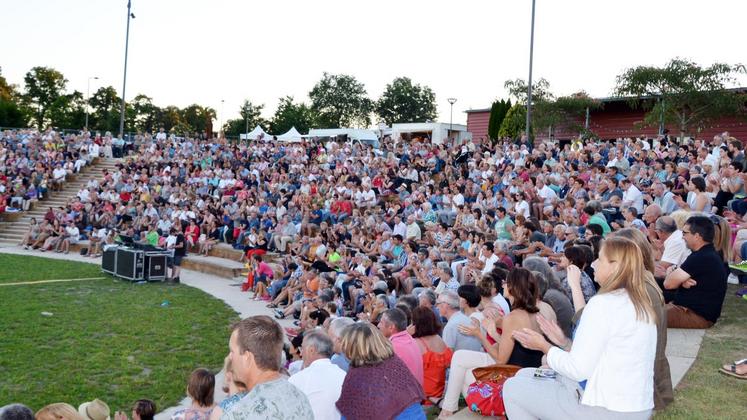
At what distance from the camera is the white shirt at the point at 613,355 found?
2889 millimetres

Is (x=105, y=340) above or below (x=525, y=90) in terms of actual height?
below

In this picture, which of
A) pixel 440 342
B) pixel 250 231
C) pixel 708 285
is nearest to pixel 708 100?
pixel 250 231

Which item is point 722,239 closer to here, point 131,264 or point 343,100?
point 131,264

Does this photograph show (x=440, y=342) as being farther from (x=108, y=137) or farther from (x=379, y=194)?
(x=108, y=137)

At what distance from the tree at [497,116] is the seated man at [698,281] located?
29.1m

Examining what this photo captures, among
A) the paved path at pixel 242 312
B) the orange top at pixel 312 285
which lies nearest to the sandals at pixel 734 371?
the paved path at pixel 242 312

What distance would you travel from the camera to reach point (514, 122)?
3222 centimetres

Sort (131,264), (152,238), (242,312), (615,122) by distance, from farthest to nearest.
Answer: (615,122)
(152,238)
(131,264)
(242,312)

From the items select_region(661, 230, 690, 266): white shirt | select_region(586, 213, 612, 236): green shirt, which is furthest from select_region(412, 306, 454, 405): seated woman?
select_region(586, 213, 612, 236): green shirt

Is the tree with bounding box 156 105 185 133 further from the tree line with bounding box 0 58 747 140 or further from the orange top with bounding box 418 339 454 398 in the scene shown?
the orange top with bounding box 418 339 454 398

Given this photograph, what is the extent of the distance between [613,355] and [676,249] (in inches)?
184

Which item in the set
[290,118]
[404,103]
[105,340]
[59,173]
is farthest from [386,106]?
[105,340]

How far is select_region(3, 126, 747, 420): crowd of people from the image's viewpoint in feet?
9.82

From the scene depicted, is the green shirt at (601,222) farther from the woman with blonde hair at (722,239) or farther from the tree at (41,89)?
the tree at (41,89)
